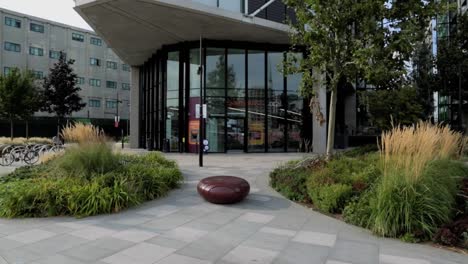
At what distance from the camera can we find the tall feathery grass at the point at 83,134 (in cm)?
843

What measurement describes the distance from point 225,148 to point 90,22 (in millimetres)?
10648

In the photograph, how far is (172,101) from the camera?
2489 cm

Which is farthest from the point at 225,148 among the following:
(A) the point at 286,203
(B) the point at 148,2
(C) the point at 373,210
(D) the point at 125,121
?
(D) the point at 125,121

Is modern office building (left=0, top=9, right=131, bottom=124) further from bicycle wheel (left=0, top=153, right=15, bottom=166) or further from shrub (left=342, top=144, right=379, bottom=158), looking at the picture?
shrub (left=342, top=144, right=379, bottom=158)

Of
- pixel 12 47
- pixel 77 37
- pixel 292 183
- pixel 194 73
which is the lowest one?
pixel 292 183

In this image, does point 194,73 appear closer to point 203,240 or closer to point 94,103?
point 203,240

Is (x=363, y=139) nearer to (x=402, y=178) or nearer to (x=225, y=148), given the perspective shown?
(x=225, y=148)

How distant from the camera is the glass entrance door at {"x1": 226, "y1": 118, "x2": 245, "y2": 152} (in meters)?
23.5

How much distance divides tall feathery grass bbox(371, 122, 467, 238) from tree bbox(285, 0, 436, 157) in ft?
12.8

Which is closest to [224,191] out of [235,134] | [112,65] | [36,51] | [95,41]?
[235,134]

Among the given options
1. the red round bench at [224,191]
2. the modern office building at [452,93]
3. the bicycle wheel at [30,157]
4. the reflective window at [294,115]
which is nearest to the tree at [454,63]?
the modern office building at [452,93]

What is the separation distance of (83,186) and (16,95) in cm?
2528

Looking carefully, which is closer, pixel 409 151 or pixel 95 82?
pixel 409 151

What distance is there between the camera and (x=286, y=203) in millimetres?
8031
